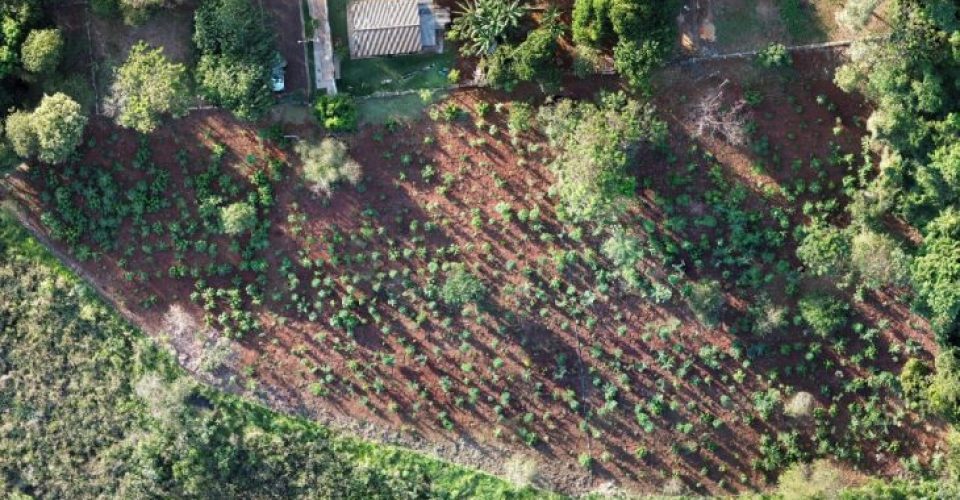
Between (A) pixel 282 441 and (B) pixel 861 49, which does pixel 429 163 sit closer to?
(A) pixel 282 441

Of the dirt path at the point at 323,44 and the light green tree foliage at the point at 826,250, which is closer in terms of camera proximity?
the light green tree foliage at the point at 826,250

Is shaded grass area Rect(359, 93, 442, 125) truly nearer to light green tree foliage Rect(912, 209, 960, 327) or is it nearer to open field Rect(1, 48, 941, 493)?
open field Rect(1, 48, 941, 493)

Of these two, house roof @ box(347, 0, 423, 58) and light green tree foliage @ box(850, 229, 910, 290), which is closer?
light green tree foliage @ box(850, 229, 910, 290)

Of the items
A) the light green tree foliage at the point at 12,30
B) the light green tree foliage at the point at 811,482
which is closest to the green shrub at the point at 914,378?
the light green tree foliage at the point at 811,482

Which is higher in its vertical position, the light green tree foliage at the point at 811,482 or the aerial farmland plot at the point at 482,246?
the aerial farmland plot at the point at 482,246

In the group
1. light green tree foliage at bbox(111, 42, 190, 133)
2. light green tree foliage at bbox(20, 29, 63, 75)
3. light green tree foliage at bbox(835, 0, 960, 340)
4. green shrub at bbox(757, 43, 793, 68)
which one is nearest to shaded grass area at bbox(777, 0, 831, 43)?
green shrub at bbox(757, 43, 793, 68)

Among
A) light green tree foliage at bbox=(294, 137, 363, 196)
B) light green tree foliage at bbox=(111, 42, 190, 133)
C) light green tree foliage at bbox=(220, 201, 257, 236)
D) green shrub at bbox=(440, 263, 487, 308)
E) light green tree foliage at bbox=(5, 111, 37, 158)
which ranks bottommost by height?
green shrub at bbox=(440, 263, 487, 308)

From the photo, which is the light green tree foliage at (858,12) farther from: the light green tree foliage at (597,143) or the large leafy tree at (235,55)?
the large leafy tree at (235,55)
